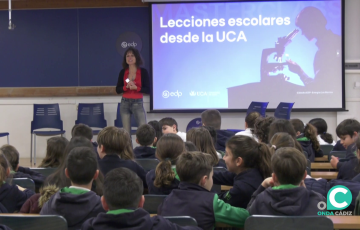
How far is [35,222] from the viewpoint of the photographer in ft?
5.99

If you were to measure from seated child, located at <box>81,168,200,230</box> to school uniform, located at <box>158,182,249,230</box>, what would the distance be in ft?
1.14

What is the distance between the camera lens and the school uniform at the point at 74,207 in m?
2.01

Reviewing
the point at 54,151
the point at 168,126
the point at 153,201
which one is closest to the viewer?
the point at 153,201

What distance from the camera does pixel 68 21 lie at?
7.96 metres

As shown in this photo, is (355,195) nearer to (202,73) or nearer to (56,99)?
(202,73)

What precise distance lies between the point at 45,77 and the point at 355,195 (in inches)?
263

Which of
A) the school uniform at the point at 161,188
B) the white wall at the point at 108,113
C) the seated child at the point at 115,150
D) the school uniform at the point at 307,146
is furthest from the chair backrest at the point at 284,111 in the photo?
the school uniform at the point at 161,188

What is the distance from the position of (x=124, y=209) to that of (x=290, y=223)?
657 mm

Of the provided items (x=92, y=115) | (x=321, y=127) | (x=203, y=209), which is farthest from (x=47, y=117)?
(x=203, y=209)

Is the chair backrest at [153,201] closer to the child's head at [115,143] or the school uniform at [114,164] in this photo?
the school uniform at [114,164]

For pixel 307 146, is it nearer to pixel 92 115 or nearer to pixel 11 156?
pixel 11 156

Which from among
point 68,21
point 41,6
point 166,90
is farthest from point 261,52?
point 41,6

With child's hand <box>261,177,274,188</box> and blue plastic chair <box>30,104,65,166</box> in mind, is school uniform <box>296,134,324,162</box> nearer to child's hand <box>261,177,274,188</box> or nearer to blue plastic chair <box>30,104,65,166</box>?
child's hand <box>261,177,274,188</box>

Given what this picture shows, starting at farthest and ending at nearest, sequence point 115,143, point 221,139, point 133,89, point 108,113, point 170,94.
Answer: point 108,113 < point 170,94 < point 133,89 < point 221,139 < point 115,143
